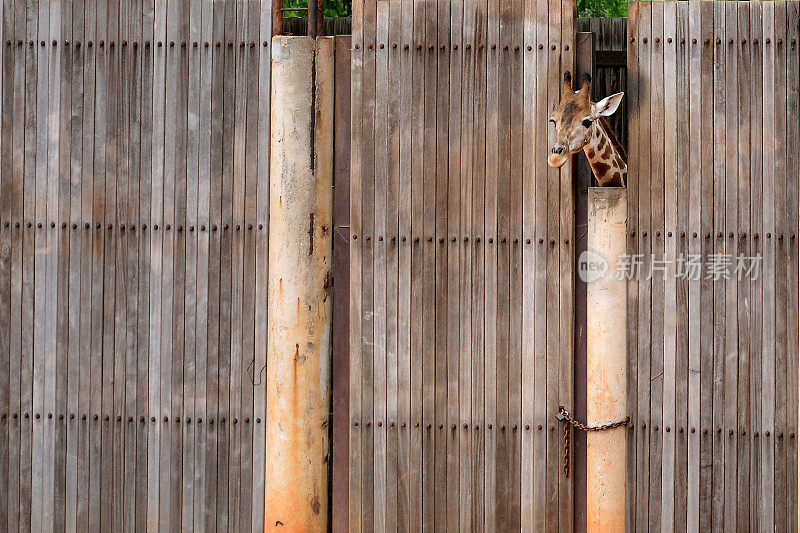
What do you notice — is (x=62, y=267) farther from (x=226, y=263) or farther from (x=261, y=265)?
(x=261, y=265)

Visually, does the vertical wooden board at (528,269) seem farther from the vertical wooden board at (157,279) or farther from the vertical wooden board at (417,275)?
the vertical wooden board at (157,279)

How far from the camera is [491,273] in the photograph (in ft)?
13.2

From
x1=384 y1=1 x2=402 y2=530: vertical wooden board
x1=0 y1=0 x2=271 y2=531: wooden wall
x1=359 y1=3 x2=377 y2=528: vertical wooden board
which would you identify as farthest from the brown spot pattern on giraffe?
x1=0 y1=0 x2=271 y2=531: wooden wall

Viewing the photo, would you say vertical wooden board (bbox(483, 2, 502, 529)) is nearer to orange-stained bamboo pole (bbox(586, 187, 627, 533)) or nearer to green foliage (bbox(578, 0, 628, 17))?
orange-stained bamboo pole (bbox(586, 187, 627, 533))

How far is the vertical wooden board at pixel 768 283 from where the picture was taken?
12.8 ft

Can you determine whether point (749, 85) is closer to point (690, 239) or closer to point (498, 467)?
point (690, 239)

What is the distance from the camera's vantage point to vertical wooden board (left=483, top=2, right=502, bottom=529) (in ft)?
13.1

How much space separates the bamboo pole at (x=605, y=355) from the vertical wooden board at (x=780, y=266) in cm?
82

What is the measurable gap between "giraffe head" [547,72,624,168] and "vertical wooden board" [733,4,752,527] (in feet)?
2.66

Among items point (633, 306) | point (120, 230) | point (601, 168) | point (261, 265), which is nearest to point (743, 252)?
point (633, 306)

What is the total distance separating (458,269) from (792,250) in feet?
5.96

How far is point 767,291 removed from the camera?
155 inches

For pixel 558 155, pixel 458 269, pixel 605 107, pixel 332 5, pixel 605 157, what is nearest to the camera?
pixel 558 155

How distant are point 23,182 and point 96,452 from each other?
1.62 m
